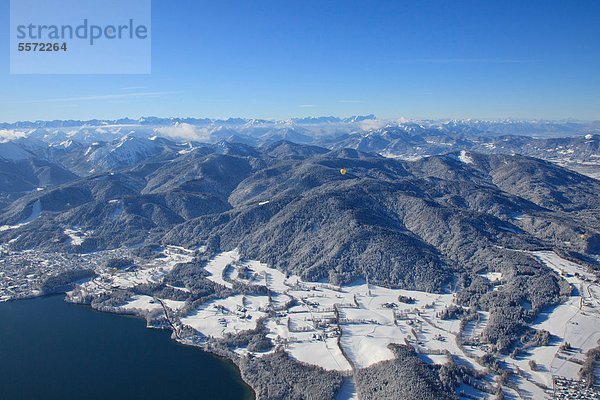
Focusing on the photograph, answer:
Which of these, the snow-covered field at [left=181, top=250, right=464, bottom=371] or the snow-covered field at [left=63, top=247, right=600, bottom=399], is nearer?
the snow-covered field at [left=63, top=247, right=600, bottom=399]

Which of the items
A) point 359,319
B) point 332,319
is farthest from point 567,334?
point 332,319

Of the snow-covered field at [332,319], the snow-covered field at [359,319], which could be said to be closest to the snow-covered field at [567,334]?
the snow-covered field at [359,319]

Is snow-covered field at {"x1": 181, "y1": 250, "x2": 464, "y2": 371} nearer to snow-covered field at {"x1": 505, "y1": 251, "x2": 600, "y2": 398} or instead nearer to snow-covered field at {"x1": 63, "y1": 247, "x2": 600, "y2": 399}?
snow-covered field at {"x1": 63, "y1": 247, "x2": 600, "y2": 399}

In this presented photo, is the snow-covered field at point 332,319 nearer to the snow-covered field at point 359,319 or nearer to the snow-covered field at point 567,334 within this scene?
the snow-covered field at point 359,319

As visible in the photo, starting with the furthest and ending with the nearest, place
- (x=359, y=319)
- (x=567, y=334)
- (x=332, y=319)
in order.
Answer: (x=359, y=319) < (x=332, y=319) < (x=567, y=334)

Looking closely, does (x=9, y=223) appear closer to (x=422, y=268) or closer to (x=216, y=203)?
(x=216, y=203)

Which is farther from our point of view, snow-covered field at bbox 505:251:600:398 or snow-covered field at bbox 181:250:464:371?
snow-covered field at bbox 181:250:464:371

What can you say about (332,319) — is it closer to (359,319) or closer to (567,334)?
(359,319)

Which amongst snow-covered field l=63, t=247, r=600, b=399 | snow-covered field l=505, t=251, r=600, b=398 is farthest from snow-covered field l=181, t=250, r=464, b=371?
snow-covered field l=505, t=251, r=600, b=398

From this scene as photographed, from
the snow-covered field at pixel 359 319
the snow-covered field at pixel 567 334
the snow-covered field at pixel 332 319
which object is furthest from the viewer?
the snow-covered field at pixel 332 319

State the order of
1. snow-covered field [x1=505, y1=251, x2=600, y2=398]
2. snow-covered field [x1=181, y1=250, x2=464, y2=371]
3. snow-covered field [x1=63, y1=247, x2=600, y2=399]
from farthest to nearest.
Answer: snow-covered field [x1=181, y1=250, x2=464, y2=371]
snow-covered field [x1=63, y1=247, x2=600, y2=399]
snow-covered field [x1=505, y1=251, x2=600, y2=398]

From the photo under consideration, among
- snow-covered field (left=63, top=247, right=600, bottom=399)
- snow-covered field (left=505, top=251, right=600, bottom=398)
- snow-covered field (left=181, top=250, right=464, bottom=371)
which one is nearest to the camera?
snow-covered field (left=505, top=251, right=600, bottom=398)
